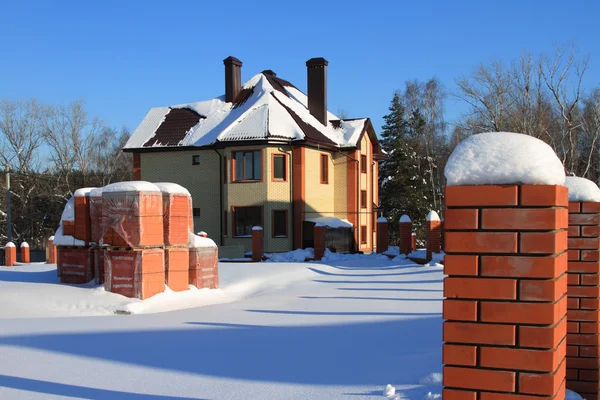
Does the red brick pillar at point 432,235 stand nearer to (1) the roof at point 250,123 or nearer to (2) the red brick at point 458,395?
(1) the roof at point 250,123

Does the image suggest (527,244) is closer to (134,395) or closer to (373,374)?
(373,374)

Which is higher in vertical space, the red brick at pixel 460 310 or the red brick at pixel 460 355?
the red brick at pixel 460 310

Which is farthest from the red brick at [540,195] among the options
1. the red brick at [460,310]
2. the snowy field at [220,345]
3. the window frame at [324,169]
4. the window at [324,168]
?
the window at [324,168]

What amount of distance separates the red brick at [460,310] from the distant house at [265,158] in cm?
2253

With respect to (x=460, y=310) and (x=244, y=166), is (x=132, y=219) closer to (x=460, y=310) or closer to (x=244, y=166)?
(x=460, y=310)

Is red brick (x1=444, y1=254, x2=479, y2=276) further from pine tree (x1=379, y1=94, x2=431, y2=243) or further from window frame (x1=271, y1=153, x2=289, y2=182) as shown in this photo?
pine tree (x1=379, y1=94, x2=431, y2=243)

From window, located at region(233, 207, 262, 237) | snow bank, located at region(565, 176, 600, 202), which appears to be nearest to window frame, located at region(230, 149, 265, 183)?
window, located at region(233, 207, 262, 237)

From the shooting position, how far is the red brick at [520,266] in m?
2.33

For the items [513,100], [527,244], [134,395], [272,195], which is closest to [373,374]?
[134,395]

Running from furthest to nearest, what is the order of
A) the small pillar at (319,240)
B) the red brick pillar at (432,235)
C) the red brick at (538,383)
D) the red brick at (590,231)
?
the small pillar at (319,240) → the red brick pillar at (432,235) → the red brick at (590,231) → the red brick at (538,383)

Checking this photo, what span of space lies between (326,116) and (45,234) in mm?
26706

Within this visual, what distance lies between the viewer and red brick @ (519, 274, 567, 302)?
232cm

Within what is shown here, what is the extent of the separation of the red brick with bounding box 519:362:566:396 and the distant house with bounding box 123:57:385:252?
2270 cm

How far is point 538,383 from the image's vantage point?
232cm
